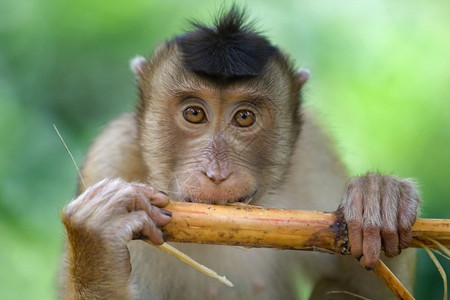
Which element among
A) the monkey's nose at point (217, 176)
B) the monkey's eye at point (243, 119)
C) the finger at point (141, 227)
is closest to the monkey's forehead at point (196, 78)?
the monkey's eye at point (243, 119)

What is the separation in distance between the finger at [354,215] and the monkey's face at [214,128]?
0.54 meters

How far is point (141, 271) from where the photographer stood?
17.2ft

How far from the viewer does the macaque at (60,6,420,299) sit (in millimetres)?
4008

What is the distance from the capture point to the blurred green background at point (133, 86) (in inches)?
282

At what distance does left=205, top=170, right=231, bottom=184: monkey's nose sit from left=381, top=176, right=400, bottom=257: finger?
2.59ft

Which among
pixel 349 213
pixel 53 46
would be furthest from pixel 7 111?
pixel 349 213

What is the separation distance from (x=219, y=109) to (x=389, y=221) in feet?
4.11

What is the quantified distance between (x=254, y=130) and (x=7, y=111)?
130 inches

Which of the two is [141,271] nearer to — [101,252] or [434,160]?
[101,252]

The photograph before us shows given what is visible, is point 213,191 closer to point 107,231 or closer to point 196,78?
point 107,231

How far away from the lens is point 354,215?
4.04m

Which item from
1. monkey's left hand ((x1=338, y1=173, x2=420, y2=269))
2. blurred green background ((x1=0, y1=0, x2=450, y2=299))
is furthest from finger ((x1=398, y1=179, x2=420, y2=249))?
blurred green background ((x1=0, y1=0, x2=450, y2=299))

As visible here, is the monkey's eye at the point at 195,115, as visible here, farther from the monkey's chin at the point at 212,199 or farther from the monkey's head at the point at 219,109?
the monkey's chin at the point at 212,199

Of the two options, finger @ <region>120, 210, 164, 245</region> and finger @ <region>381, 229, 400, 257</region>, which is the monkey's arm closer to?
finger @ <region>120, 210, 164, 245</region>
